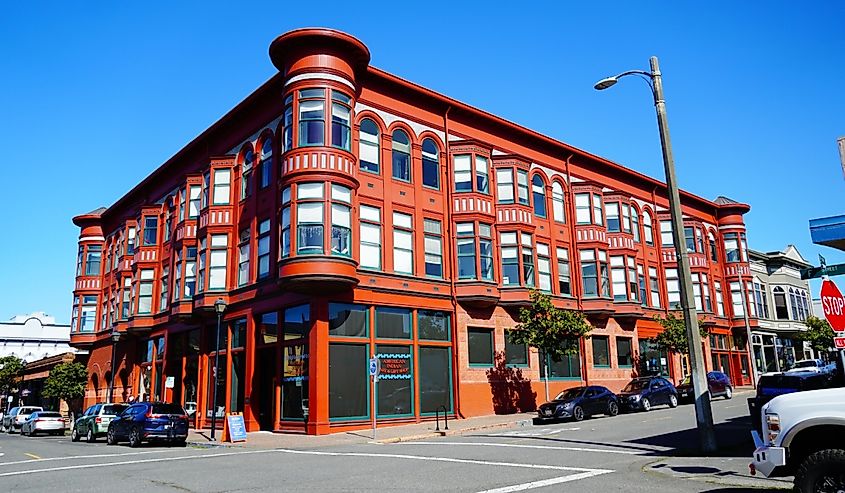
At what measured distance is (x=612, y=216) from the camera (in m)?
39.7

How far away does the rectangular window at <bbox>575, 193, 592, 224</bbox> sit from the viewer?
124 ft

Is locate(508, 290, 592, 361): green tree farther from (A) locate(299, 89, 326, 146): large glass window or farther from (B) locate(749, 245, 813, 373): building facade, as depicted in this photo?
(B) locate(749, 245, 813, 373): building facade

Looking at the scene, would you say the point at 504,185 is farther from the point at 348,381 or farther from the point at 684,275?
the point at 684,275

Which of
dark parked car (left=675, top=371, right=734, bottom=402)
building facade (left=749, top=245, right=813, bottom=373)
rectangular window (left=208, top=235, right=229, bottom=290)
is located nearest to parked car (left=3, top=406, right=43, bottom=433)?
Answer: rectangular window (left=208, top=235, right=229, bottom=290)

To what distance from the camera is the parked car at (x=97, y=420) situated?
92.7 feet

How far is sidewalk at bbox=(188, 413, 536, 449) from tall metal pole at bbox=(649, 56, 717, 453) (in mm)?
10672

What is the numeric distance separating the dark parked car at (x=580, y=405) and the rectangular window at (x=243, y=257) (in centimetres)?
1454

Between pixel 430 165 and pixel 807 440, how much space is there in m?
25.1

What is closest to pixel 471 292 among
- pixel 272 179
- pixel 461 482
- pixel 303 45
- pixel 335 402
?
pixel 335 402

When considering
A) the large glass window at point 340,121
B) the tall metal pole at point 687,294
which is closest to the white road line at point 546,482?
the tall metal pole at point 687,294

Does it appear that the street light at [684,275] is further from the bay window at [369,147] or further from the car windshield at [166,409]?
the car windshield at [166,409]

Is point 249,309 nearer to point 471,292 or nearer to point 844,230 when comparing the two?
point 471,292

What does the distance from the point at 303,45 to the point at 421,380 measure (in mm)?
14722

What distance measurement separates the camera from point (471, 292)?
3009cm
